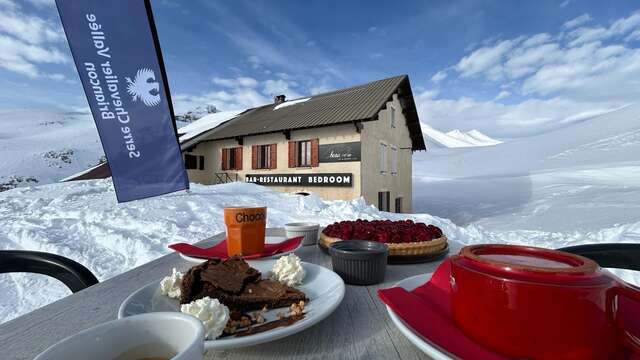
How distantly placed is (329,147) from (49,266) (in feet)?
30.2

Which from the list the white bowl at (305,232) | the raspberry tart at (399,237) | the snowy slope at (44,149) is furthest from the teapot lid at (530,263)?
the snowy slope at (44,149)

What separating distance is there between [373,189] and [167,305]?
32.3ft

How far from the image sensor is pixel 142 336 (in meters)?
0.47

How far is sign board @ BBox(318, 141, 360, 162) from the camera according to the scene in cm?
970


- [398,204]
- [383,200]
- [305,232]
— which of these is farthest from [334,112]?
[305,232]

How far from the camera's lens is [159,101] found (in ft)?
12.6

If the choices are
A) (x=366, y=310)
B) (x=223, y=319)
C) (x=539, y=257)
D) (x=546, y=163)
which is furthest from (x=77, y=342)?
(x=546, y=163)

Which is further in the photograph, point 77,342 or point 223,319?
point 223,319

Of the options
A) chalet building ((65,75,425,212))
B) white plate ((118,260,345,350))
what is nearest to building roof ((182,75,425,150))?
chalet building ((65,75,425,212))

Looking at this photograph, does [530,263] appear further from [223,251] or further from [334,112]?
[334,112]

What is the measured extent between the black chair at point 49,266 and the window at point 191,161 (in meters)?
13.0

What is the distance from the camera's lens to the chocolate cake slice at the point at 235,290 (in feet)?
2.78

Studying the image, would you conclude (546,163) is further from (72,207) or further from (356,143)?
(72,207)

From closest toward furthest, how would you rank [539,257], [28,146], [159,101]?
[539,257]
[159,101]
[28,146]
